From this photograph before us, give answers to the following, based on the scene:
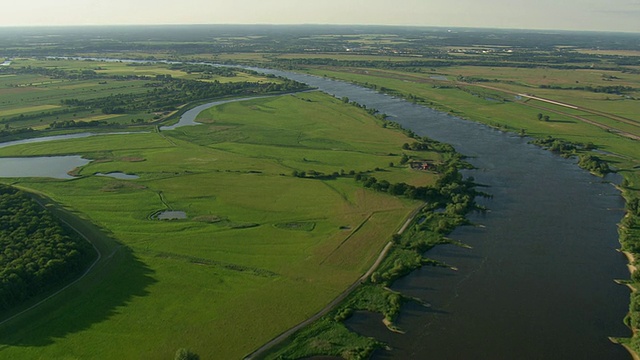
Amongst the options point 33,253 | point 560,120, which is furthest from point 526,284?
point 560,120

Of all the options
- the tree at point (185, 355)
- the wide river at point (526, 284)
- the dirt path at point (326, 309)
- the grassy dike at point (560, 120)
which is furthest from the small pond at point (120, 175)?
the grassy dike at point (560, 120)

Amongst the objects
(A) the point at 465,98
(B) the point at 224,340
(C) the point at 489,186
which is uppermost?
(A) the point at 465,98

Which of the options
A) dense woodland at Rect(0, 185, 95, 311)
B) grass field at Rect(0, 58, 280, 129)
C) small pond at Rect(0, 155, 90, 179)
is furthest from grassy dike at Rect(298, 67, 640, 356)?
small pond at Rect(0, 155, 90, 179)

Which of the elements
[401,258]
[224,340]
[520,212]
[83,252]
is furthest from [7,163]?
[520,212]

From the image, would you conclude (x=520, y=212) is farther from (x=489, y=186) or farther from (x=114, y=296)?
(x=114, y=296)

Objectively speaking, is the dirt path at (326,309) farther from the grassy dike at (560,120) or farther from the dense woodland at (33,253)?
the dense woodland at (33,253)
